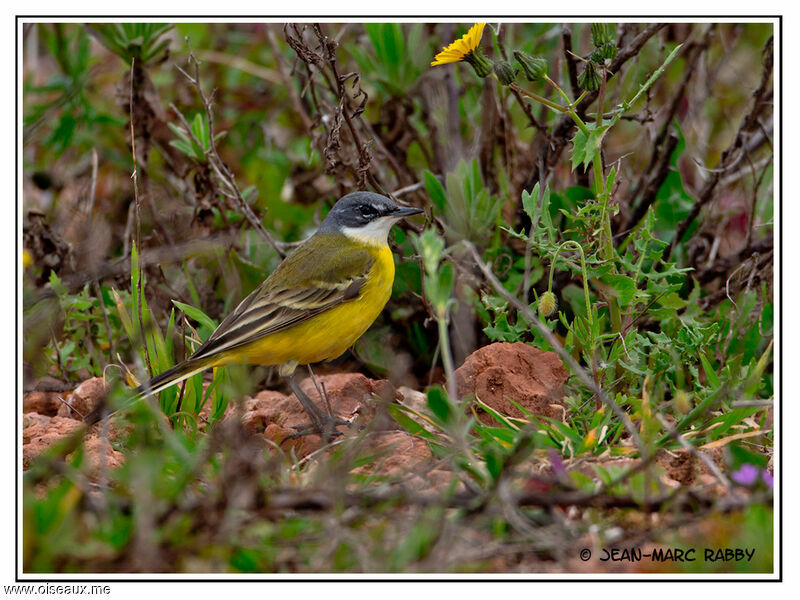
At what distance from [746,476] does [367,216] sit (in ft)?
8.23

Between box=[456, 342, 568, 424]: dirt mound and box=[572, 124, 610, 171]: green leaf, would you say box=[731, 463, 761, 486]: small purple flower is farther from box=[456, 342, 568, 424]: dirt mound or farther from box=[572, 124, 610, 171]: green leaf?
box=[572, 124, 610, 171]: green leaf

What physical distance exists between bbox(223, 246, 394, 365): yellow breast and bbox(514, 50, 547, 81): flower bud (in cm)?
154

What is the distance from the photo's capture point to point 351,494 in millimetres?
2895

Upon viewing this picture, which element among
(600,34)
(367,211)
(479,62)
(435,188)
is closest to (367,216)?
(367,211)

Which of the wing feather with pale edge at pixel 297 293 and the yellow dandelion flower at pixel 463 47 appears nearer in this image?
the yellow dandelion flower at pixel 463 47

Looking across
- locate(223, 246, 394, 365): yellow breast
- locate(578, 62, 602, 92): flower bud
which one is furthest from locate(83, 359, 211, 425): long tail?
A: locate(578, 62, 602, 92): flower bud

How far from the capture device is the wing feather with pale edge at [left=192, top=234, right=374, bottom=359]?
4.46 meters

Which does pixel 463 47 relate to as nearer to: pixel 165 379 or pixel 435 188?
pixel 435 188

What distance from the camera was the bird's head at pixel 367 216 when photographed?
4.84m

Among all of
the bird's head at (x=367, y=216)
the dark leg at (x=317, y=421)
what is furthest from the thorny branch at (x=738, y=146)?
the dark leg at (x=317, y=421)

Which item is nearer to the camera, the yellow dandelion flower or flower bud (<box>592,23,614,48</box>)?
the yellow dandelion flower

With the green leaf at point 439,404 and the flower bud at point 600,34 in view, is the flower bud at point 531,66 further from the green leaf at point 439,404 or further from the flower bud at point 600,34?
the green leaf at point 439,404
